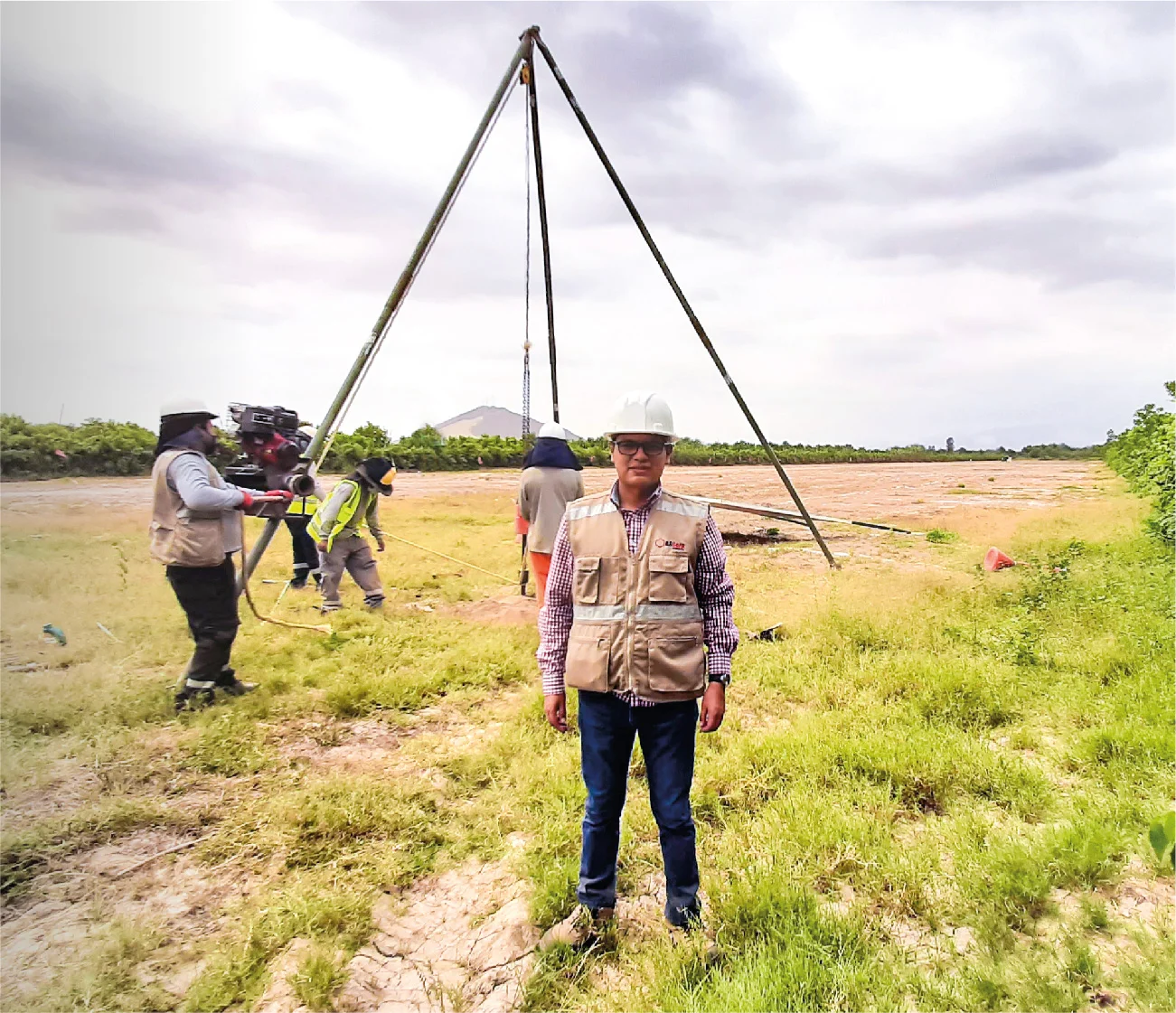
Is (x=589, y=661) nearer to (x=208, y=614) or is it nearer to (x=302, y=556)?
(x=208, y=614)

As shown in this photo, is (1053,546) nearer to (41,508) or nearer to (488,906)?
(488,906)

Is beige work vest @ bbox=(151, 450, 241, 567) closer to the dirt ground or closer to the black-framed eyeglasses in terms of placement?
the dirt ground

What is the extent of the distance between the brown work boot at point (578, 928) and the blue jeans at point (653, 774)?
0.21 metres

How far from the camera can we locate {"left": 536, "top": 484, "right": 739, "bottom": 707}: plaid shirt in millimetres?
2564

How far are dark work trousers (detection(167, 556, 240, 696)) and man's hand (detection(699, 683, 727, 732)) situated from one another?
4.24 m

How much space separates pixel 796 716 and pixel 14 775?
5.31 meters

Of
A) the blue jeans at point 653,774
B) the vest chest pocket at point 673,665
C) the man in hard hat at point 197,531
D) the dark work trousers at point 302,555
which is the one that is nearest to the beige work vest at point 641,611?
the vest chest pocket at point 673,665

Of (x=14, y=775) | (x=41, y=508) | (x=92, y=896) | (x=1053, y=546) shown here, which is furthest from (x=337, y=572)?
(x=1053, y=546)

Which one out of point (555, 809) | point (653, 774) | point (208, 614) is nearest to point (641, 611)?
point (653, 774)

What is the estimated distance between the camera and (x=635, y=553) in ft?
8.25

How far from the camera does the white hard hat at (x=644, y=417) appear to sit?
2506 millimetres

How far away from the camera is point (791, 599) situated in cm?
844

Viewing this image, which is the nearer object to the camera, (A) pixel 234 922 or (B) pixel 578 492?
(A) pixel 234 922

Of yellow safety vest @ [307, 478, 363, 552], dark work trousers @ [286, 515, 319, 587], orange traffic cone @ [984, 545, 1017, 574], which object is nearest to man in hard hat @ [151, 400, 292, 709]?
yellow safety vest @ [307, 478, 363, 552]
